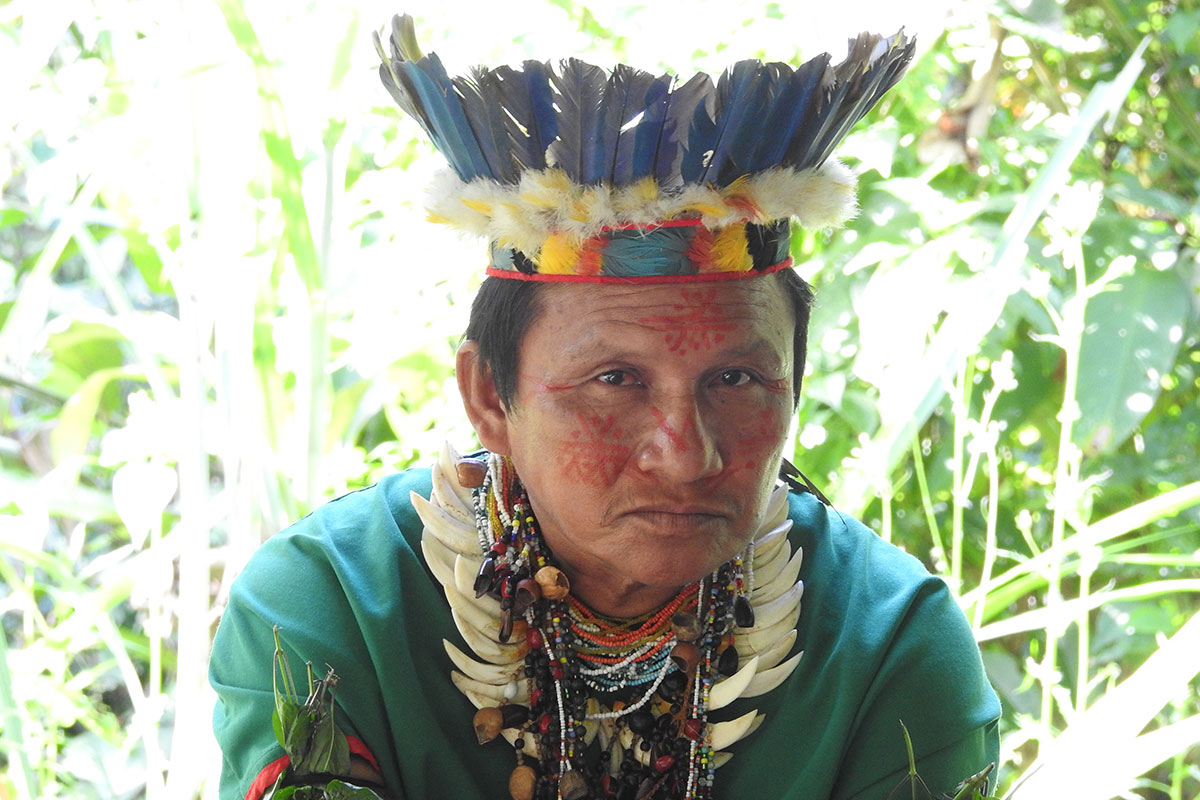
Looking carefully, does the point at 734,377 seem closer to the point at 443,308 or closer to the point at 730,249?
the point at 730,249

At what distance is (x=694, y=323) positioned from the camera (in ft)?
3.86

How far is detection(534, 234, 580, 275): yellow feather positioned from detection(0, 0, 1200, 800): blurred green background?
0.14m

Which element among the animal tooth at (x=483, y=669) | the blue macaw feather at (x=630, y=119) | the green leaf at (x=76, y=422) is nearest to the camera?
the blue macaw feather at (x=630, y=119)

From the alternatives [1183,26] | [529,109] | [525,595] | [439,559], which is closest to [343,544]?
[439,559]

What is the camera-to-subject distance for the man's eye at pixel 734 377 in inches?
47.7

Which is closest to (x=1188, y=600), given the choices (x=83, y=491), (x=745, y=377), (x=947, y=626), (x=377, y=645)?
(x=947, y=626)

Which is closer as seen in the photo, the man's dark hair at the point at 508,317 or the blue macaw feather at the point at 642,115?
the blue macaw feather at the point at 642,115

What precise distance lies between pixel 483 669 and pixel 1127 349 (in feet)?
3.82

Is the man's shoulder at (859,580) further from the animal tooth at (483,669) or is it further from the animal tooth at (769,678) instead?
the animal tooth at (483,669)

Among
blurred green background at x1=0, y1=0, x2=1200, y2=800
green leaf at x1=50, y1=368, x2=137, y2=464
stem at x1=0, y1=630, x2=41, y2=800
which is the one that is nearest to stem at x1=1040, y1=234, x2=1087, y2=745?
blurred green background at x1=0, y1=0, x2=1200, y2=800

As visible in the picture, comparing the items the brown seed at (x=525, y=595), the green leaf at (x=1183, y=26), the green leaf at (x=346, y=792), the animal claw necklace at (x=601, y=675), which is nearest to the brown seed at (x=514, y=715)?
the animal claw necklace at (x=601, y=675)

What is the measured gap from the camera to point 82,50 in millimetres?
2209

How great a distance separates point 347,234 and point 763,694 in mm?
1113

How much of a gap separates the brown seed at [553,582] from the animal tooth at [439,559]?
10cm
